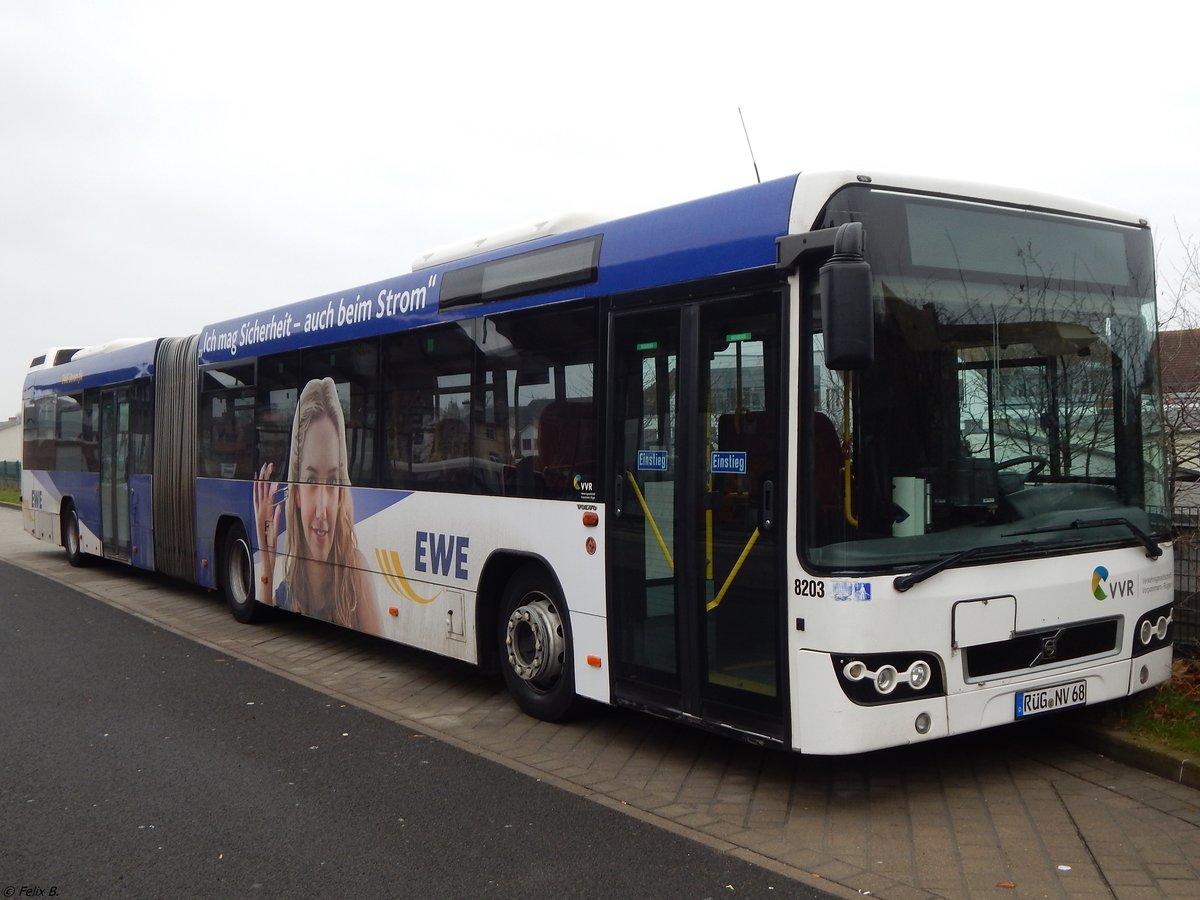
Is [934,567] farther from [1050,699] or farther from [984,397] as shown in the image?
[1050,699]

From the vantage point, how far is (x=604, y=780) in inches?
248

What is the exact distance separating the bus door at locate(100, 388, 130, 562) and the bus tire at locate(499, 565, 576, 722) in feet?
28.6

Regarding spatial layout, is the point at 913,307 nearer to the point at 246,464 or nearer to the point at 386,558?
the point at 386,558

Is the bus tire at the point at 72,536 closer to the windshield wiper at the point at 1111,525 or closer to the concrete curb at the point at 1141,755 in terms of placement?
the concrete curb at the point at 1141,755

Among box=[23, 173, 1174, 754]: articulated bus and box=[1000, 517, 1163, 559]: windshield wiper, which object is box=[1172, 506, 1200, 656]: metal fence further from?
box=[1000, 517, 1163, 559]: windshield wiper

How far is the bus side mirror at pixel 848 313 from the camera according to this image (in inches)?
195

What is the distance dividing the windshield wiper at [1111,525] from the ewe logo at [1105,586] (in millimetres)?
220

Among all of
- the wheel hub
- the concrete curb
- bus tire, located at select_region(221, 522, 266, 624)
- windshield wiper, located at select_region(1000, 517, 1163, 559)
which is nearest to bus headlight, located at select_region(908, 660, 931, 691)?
windshield wiper, located at select_region(1000, 517, 1163, 559)

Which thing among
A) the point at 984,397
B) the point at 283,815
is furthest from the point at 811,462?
the point at 283,815

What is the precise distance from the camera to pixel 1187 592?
748cm

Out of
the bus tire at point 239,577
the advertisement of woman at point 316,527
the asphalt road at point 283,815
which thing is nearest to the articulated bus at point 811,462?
the asphalt road at point 283,815

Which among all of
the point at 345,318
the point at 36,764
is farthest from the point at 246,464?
the point at 36,764

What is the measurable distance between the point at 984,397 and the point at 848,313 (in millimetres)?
1043

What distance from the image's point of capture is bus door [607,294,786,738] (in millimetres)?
5660
